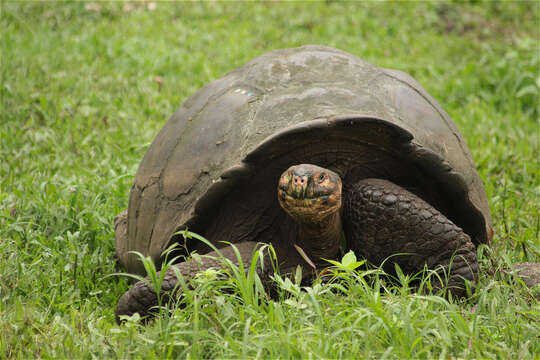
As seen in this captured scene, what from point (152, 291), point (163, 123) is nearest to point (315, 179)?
point (152, 291)

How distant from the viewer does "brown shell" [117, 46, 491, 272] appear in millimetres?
2520

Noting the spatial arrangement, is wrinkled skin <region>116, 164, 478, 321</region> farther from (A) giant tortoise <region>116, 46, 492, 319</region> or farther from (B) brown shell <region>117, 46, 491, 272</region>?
(B) brown shell <region>117, 46, 491, 272</region>

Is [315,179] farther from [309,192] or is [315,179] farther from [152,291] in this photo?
[152,291]

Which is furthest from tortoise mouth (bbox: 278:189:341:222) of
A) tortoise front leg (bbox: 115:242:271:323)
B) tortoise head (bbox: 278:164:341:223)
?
tortoise front leg (bbox: 115:242:271:323)

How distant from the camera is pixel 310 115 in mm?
2551

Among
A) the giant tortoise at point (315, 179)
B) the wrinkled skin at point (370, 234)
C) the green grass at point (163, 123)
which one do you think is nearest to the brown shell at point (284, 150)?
the giant tortoise at point (315, 179)

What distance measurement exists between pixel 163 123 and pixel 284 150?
2.80m

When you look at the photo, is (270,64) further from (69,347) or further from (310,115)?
(69,347)

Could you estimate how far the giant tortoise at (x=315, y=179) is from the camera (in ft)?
8.13

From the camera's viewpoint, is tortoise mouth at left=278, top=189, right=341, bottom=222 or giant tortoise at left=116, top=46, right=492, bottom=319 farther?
giant tortoise at left=116, top=46, right=492, bottom=319

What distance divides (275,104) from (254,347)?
1.16 meters

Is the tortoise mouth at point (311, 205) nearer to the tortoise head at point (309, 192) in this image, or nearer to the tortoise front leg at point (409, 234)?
the tortoise head at point (309, 192)

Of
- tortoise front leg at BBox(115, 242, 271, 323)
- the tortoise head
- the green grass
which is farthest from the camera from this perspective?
tortoise front leg at BBox(115, 242, 271, 323)

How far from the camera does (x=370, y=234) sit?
262 centimetres
